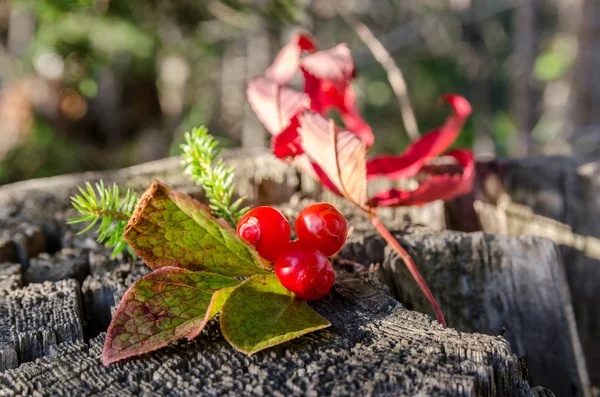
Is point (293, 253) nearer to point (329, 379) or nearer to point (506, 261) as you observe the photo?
point (329, 379)

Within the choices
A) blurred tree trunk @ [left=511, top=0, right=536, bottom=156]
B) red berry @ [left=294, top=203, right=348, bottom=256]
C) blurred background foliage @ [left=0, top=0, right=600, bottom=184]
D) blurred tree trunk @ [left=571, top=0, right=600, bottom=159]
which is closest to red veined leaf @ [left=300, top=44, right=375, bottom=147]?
red berry @ [left=294, top=203, right=348, bottom=256]

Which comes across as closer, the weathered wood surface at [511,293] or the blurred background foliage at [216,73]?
the weathered wood surface at [511,293]

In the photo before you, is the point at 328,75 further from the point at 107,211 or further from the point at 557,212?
the point at 557,212

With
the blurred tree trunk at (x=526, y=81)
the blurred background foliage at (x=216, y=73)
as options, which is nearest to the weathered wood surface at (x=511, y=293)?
the blurred background foliage at (x=216, y=73)

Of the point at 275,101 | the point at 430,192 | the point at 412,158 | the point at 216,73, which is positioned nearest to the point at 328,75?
the point at 275,101

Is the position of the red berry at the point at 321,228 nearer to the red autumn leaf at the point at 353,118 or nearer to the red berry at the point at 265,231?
the red berry at the point at 265,231
